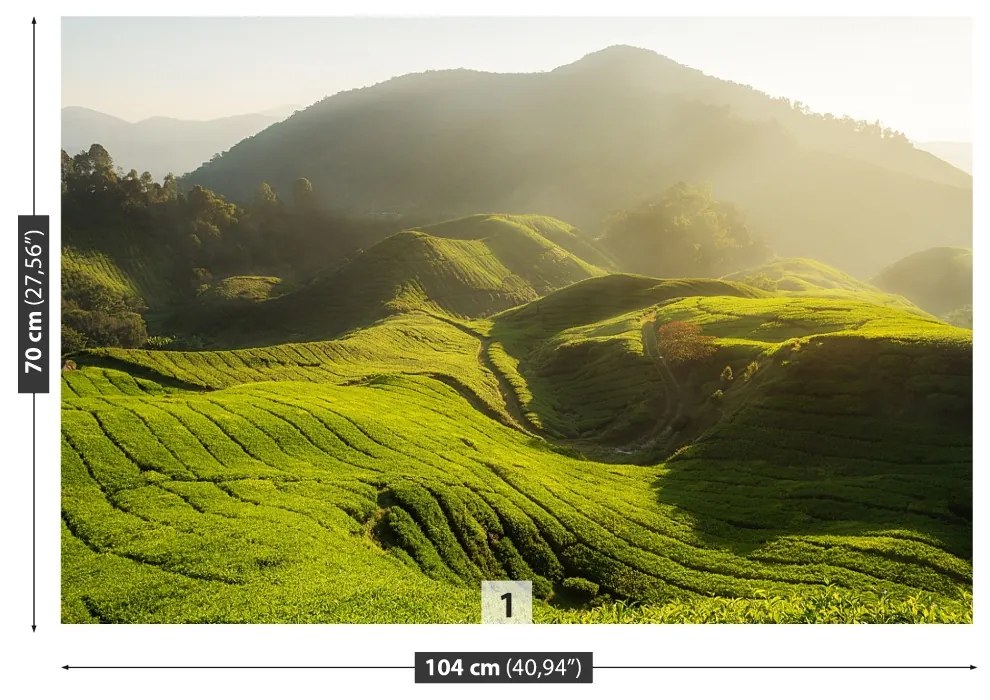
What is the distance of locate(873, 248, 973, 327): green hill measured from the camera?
5876 inches

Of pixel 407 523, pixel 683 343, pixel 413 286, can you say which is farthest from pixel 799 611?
pixel 413 286

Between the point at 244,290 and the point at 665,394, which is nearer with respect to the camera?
the point at 665,394

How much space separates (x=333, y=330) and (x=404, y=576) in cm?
7472

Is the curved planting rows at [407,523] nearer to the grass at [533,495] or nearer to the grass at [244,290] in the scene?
the grass at [533,495]

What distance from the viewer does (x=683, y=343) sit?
200ft

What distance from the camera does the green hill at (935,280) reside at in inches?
5876

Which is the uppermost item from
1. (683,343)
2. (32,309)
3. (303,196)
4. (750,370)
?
(303,196)

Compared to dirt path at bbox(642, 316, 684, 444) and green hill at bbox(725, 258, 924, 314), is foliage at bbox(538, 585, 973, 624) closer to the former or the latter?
dirt path at bbox(642, 316, 684, 444)

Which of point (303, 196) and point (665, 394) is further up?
point (303, 196)

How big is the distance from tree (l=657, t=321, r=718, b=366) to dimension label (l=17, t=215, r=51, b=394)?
5140cm
